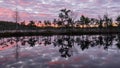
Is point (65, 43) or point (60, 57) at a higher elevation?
point (60, 57)

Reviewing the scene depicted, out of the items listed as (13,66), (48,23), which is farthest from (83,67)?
(48,23)

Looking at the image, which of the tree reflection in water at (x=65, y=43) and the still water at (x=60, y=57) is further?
the tree reflection in water at (x=65, y=43)

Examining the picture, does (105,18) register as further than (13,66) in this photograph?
Yes

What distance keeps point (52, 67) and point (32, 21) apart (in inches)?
5773

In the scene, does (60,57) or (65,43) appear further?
(65,43)

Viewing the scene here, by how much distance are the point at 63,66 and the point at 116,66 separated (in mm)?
4027

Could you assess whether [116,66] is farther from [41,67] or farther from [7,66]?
[7,66]

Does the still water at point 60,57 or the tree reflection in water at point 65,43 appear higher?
the still water at point 60,57

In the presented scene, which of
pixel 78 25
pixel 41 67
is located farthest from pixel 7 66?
pixel 78 25

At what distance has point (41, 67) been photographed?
59.5 ft

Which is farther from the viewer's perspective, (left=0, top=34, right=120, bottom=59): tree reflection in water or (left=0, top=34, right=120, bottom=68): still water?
(left=0, top=34, right=120, bottom=59): tree reflection in water

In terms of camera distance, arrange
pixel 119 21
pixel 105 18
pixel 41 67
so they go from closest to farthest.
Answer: pixel 41 67 < pixel 105 18 < pixel 119 21

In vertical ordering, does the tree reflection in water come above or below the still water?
below

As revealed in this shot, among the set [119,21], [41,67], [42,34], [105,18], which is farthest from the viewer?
[119,21]
